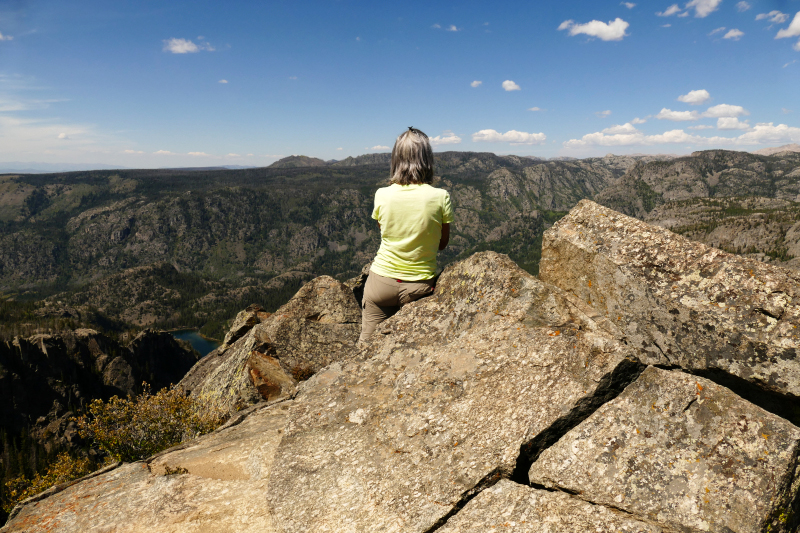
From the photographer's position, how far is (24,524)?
931 centimetres

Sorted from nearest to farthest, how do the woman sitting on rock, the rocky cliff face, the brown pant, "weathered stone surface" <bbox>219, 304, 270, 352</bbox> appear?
the woman sitting on rock
the brown pant
"weathered stone surface" <bbox>219, 304, 270, 352</bbox>
the rocky cliff face

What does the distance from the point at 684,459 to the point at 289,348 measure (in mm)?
18926

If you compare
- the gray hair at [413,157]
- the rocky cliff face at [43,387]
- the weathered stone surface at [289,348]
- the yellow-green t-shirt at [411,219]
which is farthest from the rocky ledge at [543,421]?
the rocky cliff face at [43,387]

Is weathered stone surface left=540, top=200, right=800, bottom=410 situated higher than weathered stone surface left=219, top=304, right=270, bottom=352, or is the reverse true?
weathered stone surface left=540, top=200, right=800, bottom=410

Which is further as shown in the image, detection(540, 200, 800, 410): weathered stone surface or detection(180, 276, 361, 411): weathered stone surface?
detection(180, 276, 361, 411): weathered stone surface

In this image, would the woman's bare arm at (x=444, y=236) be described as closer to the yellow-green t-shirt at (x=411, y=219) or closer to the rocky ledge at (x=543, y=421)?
the yellow-green t-shirt at (x=411, y=219)

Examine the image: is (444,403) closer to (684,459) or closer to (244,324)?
(684,459)

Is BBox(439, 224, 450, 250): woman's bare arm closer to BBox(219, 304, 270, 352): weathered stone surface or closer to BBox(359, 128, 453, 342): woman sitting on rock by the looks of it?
BBox(359, 128, 453, 342): woman sitting on rock

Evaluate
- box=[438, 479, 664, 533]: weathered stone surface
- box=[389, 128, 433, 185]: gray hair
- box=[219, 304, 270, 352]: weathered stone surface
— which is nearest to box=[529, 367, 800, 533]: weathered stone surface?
box=[438, 479, 664, 533]: weathered stone surface

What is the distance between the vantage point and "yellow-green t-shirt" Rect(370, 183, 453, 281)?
10.2m

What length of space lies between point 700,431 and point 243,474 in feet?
32.9

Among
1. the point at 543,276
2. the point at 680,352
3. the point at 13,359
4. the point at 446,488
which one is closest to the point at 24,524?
the point at 446,488

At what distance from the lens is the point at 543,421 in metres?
8.17

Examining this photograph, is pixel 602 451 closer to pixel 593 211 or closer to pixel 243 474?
pixel 593 211
